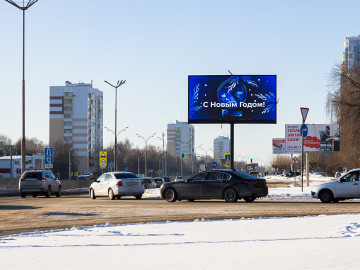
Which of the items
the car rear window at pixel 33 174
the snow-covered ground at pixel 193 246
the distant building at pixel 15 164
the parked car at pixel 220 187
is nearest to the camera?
the snow-covered ground at pixel 193 246

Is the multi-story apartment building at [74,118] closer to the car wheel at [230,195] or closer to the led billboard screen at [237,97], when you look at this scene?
the led billboard screen at [237,97]

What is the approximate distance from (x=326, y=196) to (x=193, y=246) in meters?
18.4

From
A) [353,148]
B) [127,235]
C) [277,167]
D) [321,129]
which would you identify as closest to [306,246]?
[127,235]

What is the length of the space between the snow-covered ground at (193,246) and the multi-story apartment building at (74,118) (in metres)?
171

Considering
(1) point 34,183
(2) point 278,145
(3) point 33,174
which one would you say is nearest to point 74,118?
(2) point 278,145

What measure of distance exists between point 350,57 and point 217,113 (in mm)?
159786

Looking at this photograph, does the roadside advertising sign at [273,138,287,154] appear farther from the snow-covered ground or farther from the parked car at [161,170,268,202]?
the snow-covered ground

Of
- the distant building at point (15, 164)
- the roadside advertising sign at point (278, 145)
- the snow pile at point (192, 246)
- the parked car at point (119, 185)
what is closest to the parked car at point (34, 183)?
the parked car at point (119, 185)

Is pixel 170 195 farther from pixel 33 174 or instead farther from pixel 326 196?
pixel 33 174

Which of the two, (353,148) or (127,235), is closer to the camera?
(127,235)

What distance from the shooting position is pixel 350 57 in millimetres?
191250

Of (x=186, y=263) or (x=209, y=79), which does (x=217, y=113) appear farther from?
(x=186, y=263)

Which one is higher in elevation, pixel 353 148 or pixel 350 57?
pixel 350 57

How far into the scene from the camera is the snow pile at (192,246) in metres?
8.69
